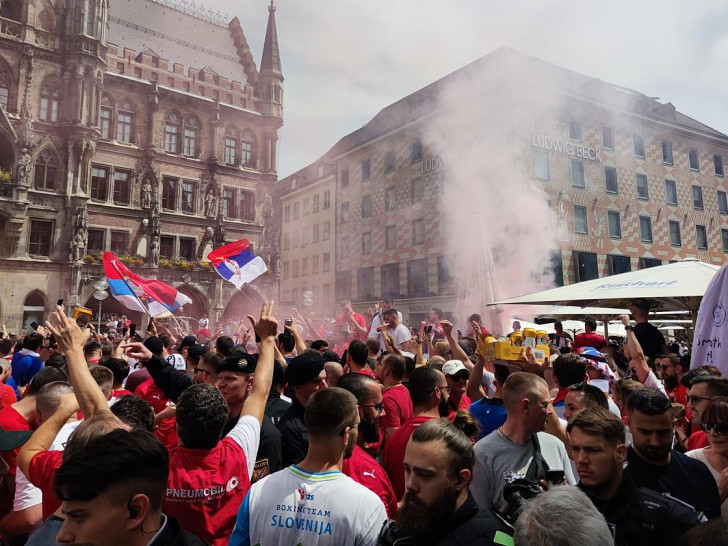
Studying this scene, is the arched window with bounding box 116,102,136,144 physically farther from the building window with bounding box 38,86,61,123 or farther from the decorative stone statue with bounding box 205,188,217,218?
the decorative stone statue with bounding box 205,188,217,218

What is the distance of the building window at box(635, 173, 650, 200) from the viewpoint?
3334 centimetres

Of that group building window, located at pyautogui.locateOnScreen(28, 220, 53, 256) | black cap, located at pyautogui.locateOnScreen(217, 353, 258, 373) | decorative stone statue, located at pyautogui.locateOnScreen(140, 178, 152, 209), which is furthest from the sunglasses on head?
decorative stone statue, located at pyautogui.locateOnScreen(140, 178, 152, 209)

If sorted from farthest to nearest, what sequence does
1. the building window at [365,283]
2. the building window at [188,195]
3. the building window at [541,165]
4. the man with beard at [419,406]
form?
the building window at [365,283] → the building window at [188,195] → the building window at [541,165] → the man with beard at [419,406]

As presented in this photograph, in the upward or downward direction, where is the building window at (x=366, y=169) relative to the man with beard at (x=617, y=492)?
upward

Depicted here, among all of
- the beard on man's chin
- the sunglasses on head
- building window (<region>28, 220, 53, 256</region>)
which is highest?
building window (<region>28, 220, 53, 256</region>)

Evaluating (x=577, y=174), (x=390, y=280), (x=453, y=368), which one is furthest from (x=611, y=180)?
(x=453, y=368)

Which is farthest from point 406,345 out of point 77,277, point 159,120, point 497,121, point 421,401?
point 159,120

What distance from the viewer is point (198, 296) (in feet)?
106

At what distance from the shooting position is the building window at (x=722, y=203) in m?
36.8

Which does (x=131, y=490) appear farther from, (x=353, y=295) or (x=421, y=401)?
(x=353, y=295)

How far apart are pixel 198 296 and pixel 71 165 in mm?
10168

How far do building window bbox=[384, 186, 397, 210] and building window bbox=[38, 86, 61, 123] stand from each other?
65.5 ft

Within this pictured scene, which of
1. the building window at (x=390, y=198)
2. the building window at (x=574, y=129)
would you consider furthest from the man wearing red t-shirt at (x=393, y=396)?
the building window at (x=390, y=198)

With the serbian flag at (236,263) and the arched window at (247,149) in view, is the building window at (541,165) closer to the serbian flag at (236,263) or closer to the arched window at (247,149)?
the arched window at (247,149)
